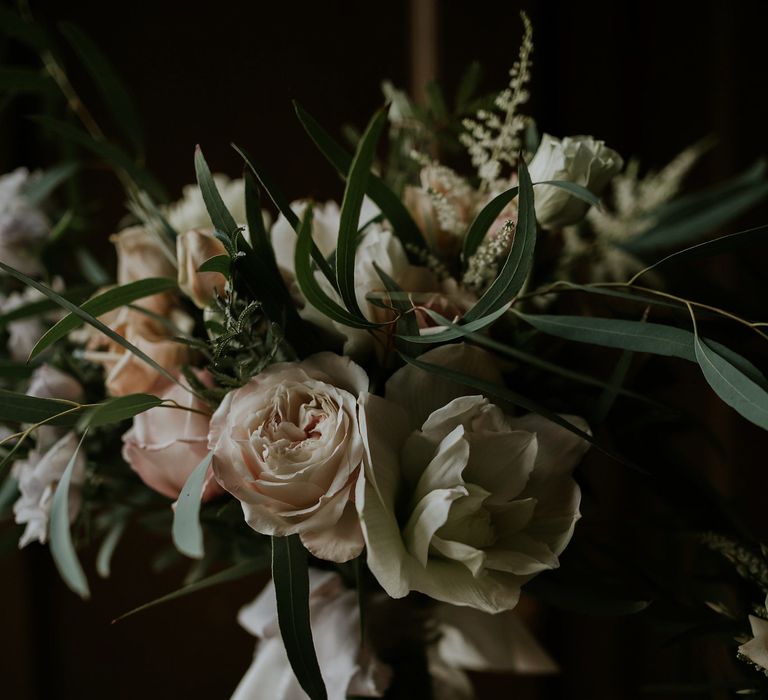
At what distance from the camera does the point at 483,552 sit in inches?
15.4

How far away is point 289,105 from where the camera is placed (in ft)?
2.82

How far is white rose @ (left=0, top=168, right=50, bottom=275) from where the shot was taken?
0.62 metres

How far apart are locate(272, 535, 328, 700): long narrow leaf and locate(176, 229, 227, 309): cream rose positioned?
5.9 inches

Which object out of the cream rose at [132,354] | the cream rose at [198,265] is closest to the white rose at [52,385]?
the cream rose at [132,354]

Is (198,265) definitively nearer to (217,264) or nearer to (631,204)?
(217,264)

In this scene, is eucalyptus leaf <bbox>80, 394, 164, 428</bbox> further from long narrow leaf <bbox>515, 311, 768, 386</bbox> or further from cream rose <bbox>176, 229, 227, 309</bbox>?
long narrow leaf <bbox>515, 311, 768, 386</bbox>

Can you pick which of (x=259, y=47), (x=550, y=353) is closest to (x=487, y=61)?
(x=259, y=47)

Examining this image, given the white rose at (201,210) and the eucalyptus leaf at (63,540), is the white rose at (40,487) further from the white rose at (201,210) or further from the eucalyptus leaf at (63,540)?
the white rose at (201,210)

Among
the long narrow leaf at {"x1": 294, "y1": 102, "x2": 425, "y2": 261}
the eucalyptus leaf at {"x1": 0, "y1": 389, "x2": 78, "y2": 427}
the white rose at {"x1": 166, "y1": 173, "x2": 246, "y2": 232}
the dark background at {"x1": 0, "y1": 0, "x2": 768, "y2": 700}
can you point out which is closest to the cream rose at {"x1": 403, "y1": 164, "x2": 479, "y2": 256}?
the long narrow leaf at {"x1": 294, "y1": 102, "x2": 425, "y2": 261}

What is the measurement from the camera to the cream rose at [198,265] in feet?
1.52

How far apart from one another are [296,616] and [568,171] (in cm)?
28

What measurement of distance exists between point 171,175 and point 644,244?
485 mm

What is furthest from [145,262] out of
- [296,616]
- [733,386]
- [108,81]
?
[733,386]

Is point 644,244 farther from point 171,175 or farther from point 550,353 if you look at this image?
point 171,175
